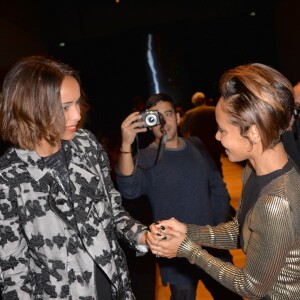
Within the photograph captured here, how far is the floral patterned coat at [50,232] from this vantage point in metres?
1.35

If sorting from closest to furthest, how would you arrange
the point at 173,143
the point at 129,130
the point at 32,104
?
the point at 32,104, the point at 129,130, the point at 173,143

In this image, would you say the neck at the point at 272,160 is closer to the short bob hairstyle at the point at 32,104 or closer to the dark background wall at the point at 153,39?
the short bob hairstyle at the point at 32,104

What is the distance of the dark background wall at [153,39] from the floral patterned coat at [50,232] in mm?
7584

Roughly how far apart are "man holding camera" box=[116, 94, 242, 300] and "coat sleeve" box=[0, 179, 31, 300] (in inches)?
31.5

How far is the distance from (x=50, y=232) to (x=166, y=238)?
1.35 ft

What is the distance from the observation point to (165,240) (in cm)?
137

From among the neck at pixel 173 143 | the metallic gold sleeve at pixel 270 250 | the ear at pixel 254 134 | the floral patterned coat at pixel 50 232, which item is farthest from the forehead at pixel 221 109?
the neck at pixel 173 143

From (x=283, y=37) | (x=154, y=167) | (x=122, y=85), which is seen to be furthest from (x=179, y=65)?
(x=154, y=167)

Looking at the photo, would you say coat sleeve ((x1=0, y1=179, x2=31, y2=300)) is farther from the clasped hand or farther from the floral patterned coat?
the clasped hand

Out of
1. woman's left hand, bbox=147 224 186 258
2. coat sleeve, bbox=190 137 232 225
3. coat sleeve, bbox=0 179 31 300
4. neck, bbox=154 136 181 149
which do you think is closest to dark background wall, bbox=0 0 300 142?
neck, bbox=154 136 181 149

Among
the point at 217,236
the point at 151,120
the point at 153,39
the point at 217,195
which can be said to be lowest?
the point at 217,195

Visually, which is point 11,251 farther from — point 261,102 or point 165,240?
point 261,102

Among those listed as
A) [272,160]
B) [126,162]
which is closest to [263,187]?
[272,160]

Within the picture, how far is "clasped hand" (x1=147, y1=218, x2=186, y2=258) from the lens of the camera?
4.42 feet
